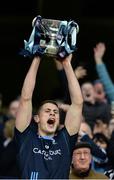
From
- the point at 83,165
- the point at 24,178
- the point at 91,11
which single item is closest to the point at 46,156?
the point at 24,178

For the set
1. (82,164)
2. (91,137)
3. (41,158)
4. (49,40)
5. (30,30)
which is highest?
(30,30)

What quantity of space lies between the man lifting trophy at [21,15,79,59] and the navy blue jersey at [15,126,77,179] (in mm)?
764

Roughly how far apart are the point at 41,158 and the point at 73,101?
0.63 meters

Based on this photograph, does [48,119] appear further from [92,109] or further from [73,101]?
[92,109]

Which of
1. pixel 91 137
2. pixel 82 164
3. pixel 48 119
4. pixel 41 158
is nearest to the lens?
pixel 41 158

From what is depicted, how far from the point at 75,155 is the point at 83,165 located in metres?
0.16

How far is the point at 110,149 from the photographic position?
870 cm

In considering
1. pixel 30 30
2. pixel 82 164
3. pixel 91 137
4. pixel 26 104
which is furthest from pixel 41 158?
pixel 30 30

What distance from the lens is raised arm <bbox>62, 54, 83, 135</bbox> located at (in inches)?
303

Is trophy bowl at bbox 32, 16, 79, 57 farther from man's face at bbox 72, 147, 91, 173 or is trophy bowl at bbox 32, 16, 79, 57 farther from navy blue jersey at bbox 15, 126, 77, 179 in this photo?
man's face at bbox 72, 147, 91, 173

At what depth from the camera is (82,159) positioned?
8.42 meters

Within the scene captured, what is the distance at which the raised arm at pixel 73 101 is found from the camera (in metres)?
7.69

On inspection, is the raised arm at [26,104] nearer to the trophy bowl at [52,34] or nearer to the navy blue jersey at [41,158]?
the navy blue jersey at [41,158]

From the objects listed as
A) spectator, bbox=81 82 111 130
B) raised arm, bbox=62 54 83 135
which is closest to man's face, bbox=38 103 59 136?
raised arm, bbox=62 54 83 135
